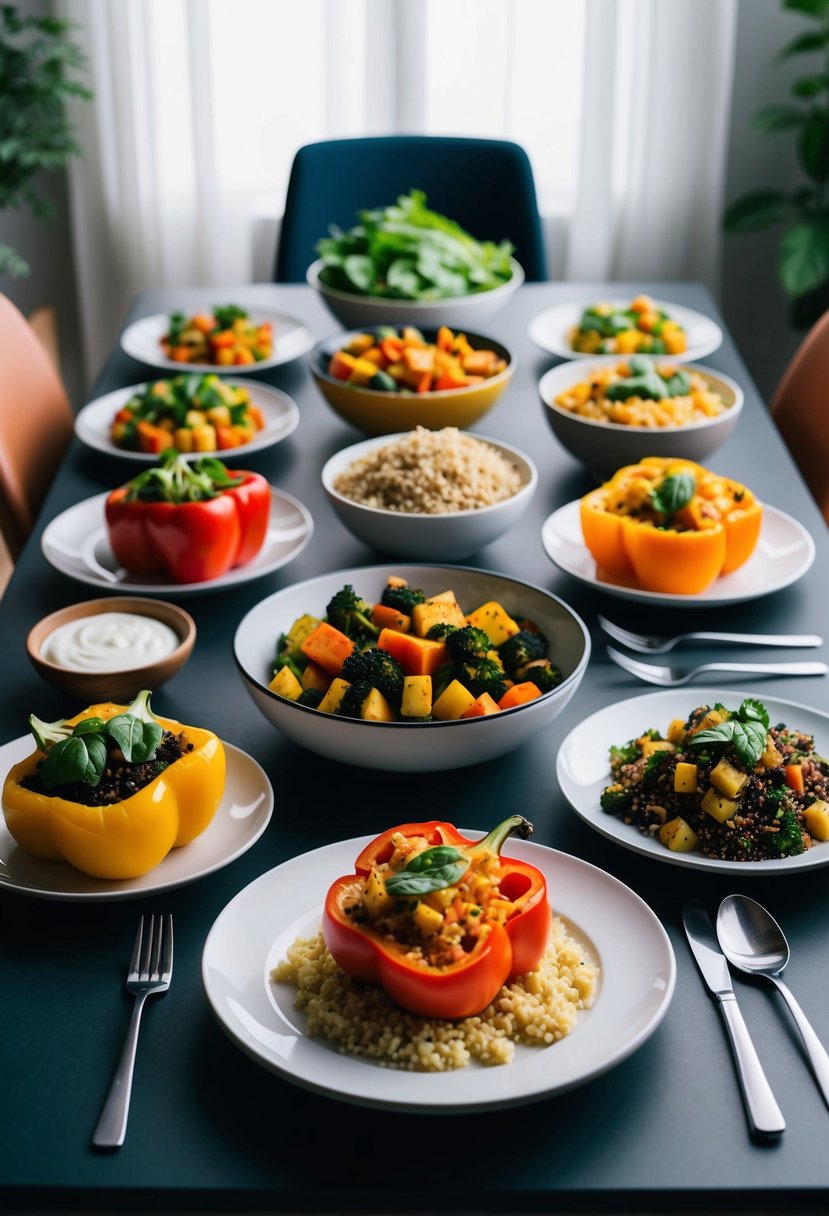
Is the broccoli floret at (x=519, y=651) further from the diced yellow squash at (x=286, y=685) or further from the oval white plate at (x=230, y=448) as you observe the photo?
the oval white plate at (x=230, y=448)

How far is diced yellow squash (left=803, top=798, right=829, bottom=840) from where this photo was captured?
1199 mm

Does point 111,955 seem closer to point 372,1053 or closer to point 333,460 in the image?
point 372,1053

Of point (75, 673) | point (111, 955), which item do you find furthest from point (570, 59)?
point (111, 955)

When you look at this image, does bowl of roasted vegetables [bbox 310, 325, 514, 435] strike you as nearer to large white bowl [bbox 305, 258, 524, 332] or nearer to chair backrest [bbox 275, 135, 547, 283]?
large white bowl [bbox 305, 258, 524, 332]

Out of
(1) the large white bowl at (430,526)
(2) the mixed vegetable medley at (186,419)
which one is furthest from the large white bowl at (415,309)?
(1) the large white bowl at (430,526)

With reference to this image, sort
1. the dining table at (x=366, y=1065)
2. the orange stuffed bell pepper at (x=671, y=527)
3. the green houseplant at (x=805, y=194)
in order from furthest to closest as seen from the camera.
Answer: the green houseplant at (x=805, y=194), the orange stuffed bell pepper at (x=671, y=527), the dining table at (x=366, y=1065)

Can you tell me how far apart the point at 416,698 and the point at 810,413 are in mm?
1541

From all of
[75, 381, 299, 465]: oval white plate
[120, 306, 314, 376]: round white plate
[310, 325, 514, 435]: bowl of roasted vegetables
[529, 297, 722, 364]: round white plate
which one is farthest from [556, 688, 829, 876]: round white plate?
[120, 306, 314, 376]: round white plate

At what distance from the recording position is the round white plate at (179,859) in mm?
1139

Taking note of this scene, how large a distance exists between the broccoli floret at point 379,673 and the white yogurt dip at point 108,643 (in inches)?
10.8

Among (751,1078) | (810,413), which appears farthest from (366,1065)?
(810,413)

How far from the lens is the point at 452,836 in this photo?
1112mm

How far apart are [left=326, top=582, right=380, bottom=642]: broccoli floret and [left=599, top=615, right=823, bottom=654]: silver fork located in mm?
363

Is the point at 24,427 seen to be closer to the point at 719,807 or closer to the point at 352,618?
the point at 352,618
